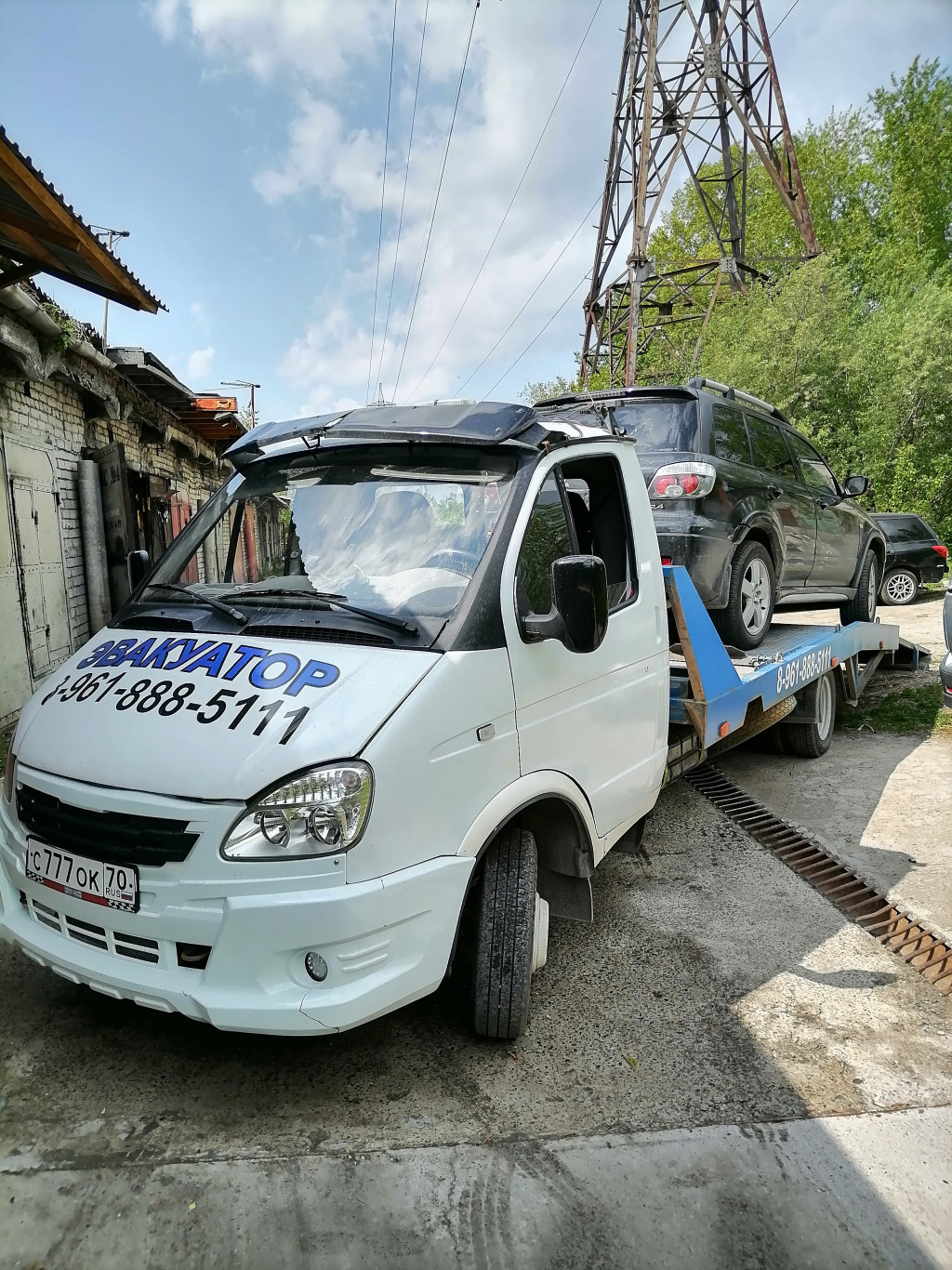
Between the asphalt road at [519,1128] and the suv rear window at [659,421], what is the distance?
9.34ft

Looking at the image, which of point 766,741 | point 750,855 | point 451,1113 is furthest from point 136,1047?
point 766,741

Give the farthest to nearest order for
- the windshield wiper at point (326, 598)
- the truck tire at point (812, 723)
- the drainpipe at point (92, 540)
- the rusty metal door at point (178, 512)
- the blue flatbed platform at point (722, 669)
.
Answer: the rusty metal door at point (178, 512)
the drainpipe at point (92, 540)
the truck tire at point (812, 723)
the blue flatbed platform at point (722, 669)
the windshield wiper at point (326, 598)

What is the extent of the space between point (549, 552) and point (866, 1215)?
2.20 m

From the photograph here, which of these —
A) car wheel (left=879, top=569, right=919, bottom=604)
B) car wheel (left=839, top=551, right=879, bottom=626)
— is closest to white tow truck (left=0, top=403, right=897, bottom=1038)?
car wheel (left=839, top=551, right=879, bottom=626)

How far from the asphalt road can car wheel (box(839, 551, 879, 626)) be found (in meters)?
4.44

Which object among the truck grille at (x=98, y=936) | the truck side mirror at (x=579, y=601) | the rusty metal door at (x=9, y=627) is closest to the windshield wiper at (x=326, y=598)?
the truck side mirror at (x=579, y=601)

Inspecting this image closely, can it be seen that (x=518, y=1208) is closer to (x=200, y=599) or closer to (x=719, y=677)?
(x=200, y=599)

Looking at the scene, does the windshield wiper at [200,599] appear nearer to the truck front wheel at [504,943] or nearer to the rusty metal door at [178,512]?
the truck front wheel at [504,943]

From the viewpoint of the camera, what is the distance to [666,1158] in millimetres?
2367

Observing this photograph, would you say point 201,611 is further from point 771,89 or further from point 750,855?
point 771,89

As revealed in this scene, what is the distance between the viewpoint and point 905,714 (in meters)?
7.70

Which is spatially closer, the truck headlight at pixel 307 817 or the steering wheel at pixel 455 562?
the truck headlight at pixel 307 817

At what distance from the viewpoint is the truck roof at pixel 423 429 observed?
299cm

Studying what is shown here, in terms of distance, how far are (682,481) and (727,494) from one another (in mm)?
353
